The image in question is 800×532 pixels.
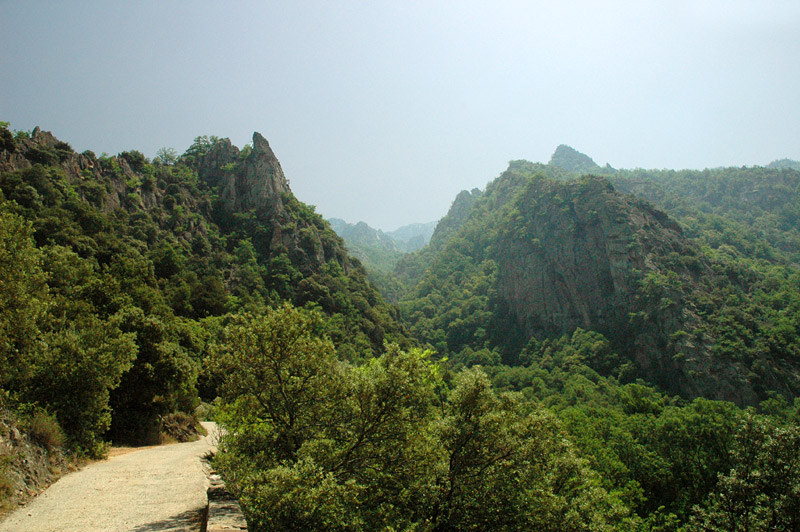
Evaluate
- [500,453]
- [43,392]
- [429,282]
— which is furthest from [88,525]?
[429,282]

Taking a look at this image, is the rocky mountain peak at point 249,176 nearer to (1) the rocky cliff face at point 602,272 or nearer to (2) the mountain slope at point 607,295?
(2) the mountain slope at point 607,295

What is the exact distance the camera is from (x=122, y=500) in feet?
40.5

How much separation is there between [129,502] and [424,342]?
10541 cm

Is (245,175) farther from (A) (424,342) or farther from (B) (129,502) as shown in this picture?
(B) (129,502)

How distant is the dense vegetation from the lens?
12531 mm

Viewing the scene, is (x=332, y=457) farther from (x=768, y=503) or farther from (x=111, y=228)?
(x=111, y=228)

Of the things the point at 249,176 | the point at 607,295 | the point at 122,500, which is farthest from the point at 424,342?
the point at 122,500

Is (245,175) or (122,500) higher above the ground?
(245,175)

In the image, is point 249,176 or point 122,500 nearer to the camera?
point 122,500

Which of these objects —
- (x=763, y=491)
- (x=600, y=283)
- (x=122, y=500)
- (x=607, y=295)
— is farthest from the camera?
(x=600, y=283)

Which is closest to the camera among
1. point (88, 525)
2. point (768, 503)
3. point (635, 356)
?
point (88, 525)

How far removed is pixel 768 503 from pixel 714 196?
17899 cm

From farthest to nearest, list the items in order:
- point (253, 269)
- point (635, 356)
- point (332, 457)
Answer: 1. point (635, 356)
2. point (253, 269)
3. point (332, 457)

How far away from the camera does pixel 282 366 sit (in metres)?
12.6
